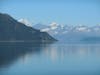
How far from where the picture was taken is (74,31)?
1393 inches

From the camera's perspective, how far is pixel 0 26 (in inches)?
1041

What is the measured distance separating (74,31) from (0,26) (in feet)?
37.2

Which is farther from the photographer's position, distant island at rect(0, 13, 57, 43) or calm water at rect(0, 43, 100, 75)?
distant island at rect(0, 13, 57, 43)

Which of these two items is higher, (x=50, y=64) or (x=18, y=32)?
(x=18, y=32)

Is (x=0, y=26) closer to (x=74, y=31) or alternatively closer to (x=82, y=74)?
(x=74, y=31)

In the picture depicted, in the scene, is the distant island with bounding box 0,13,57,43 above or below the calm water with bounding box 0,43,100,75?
above

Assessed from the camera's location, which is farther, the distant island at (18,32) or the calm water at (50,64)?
the distant island at (18,32)

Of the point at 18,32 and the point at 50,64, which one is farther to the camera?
the point at 18,32

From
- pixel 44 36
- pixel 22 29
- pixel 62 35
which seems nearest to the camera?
pixel 44 36

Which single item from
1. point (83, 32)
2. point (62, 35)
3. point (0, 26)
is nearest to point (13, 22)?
point (0, 26)

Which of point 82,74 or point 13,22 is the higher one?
point 13,22

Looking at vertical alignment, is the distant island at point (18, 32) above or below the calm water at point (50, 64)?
above

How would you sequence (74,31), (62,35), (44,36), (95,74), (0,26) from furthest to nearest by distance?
(74,31) → (62,35) → (44,36) → (0,26) → (95,74)

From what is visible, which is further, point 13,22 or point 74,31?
point 74,31
